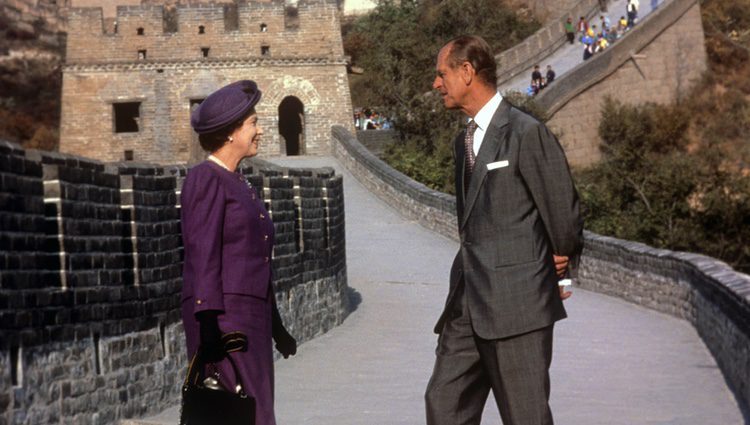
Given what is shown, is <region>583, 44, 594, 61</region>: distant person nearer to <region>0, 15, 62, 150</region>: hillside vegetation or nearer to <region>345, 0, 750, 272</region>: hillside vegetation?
<region>345, 0, 750, 272</region>: hillside vegetation

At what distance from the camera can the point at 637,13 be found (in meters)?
58.7

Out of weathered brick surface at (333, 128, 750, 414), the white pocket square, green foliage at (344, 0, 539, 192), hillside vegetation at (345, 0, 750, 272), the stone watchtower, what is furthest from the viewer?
the stone watchtower

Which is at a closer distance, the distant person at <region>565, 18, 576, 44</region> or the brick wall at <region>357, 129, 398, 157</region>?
the brick wall at <region>357, 129, 398, 157</region>

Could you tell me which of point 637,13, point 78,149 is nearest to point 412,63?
point 78,149

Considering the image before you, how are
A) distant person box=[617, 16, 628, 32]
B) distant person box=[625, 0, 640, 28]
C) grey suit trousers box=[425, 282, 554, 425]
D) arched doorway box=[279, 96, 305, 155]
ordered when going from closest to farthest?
grey suit trousers box=[425, 282, 554, 425], arched doorway box=[279, 96, 305, 155], distant person box=[625, 0, 640, 28], distant person box=[617, 16, 628, 32]

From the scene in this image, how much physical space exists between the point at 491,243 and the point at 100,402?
403 centimetres

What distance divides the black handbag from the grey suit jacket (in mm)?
979

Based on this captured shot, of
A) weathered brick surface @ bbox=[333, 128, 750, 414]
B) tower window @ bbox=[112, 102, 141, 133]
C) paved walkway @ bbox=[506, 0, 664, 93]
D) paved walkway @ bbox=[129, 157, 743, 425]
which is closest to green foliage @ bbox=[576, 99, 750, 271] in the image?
weathered brick surface @ bbox=[333, 128, 750, 414]

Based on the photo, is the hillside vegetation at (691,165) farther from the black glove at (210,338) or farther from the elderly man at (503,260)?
the black glove at (210,338)

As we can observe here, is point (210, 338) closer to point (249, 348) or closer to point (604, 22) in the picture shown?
point (249, 348)

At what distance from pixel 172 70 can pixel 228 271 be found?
44.9m

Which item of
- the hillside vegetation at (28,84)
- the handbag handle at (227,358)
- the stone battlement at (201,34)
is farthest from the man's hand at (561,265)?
the hillside vegetation at (28,84)

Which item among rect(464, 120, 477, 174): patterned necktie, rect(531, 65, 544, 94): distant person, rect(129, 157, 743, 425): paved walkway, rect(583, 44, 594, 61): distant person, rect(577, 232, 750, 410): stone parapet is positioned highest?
rect(583, 44, 594, 61): distant person

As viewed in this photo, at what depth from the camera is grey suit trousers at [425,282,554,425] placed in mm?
6523
